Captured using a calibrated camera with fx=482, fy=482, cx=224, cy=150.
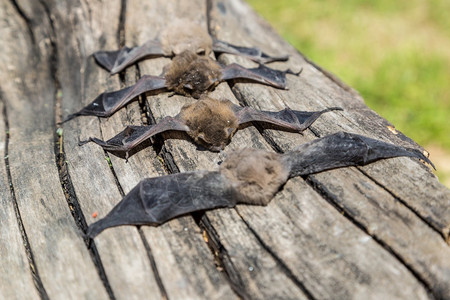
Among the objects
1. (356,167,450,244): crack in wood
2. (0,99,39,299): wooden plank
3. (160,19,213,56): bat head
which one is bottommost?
(0,99,39,299): wooden plank

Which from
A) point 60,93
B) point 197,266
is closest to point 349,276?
point 197,266

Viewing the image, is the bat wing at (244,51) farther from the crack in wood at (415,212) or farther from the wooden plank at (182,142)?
the crack in wood at (415,212)

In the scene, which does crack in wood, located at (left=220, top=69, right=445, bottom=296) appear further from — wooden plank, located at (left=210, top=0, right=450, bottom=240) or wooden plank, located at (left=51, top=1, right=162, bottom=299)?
wooden plank, located at (left=51, top=1, right=162, bottom=299)

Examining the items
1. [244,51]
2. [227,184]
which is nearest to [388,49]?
[244,51]

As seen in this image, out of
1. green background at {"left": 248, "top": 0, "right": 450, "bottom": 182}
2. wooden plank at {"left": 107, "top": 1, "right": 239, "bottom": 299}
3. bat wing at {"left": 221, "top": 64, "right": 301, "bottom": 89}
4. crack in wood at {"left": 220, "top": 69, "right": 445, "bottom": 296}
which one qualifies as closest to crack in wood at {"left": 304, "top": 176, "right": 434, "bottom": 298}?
crack in wood at {"left": 220, "top": 69, "right": 445, "bottom": 296}

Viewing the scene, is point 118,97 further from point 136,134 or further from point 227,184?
point 227,184

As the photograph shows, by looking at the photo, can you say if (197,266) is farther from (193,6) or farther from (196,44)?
(193,6)

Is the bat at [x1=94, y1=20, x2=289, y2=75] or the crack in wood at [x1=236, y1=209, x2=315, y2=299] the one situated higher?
the crack in wood at [x1=236, y1=209, x2=315, y2=299]
